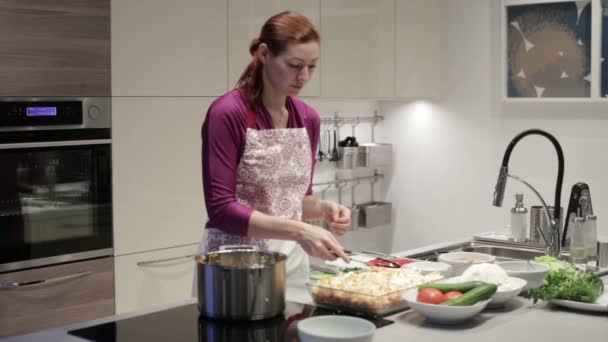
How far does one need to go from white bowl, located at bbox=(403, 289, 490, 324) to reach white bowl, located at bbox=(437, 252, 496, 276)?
0.46 m

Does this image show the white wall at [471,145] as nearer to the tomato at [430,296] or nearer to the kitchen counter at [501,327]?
the kitchen counter at [501,327]

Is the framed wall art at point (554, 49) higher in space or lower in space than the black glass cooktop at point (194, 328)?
higher

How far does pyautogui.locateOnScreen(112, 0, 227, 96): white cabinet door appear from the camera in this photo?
316 centimetres

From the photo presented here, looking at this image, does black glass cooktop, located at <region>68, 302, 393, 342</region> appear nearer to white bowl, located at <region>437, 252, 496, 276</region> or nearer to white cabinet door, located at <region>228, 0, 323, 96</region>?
white bowl, located at <region>437, 252, 496, 276</region>

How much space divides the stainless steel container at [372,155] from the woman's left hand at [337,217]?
219 centimetres

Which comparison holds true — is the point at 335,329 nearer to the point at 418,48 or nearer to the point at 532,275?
the point at 532,275

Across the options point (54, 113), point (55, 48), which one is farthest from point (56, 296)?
point (55, 48)

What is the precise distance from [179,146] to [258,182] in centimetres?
102

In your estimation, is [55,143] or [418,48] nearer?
[55,143]

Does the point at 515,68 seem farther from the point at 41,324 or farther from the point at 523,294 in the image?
the point at 41,324

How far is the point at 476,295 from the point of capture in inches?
76.3

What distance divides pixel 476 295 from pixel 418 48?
8.85 feet

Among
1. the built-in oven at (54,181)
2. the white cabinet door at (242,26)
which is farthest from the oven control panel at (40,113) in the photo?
the white cabinet door at (242,26)

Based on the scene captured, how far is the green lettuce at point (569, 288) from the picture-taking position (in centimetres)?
211
